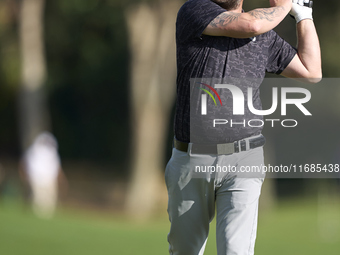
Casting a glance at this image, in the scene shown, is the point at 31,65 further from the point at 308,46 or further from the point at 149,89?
the point at 308,46

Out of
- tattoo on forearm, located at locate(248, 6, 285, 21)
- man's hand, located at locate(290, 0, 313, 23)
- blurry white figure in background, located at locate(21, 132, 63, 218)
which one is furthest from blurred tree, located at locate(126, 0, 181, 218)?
tattoo on forearm, located at locate(248, 6, 285, 21)

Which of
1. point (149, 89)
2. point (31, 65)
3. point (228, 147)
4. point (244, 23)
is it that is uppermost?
point (244, 23)

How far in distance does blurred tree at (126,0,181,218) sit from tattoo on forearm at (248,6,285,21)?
44.6ft

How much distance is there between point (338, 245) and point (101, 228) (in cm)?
536

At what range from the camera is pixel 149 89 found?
19.8 m

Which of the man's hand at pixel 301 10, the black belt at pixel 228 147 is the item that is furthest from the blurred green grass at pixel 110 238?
the man's hand at pixel 301 10

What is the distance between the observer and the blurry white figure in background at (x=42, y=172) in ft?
64.1

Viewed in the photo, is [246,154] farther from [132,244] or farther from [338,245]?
[338,245]

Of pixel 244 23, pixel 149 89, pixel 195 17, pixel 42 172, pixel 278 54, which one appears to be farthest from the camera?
pixel 149 89

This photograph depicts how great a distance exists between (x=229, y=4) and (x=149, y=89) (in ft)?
49.8

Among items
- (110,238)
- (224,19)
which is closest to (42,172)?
(110,238)

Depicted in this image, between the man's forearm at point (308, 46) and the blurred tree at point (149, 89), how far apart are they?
43.5 ft

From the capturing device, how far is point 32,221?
44.5ft

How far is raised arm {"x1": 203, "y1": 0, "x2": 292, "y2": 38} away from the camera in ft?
14.0
